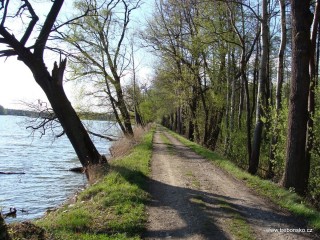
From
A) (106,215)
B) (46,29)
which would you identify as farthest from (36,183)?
(106,215)

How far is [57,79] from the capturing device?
12.8m

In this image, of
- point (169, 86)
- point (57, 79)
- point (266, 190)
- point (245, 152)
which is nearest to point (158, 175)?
point (266, 190)

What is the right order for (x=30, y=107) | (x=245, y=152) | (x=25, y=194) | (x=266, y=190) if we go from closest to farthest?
1. (x=266, y=190)
2. (x=30, y=107)
3. (x=25, y=194)
4. (x=245, y=152)

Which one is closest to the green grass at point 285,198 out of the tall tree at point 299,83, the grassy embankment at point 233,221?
the tall tree at point 299,83

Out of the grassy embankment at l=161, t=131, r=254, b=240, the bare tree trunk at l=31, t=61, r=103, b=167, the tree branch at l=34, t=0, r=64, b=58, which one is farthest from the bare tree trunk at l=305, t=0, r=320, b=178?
the tree branch at l=34, t=0, r=64, b=58

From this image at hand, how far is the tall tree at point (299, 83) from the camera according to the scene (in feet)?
32.8

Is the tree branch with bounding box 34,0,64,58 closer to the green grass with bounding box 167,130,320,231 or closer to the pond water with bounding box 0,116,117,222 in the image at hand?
the pond water with bounding box 0,116,117,222

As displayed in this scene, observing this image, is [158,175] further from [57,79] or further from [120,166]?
[57,79]

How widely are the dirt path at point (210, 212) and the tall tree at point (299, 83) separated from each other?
1.71 meters

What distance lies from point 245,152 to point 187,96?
338 inches

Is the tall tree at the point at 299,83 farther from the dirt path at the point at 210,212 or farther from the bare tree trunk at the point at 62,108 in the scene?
the bare tree trunk at the point at 62,108

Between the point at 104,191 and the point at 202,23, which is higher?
the point at 202,23

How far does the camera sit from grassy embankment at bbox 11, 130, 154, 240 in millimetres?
6734

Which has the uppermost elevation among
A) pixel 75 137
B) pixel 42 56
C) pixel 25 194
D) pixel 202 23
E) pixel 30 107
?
pixel 202 23
